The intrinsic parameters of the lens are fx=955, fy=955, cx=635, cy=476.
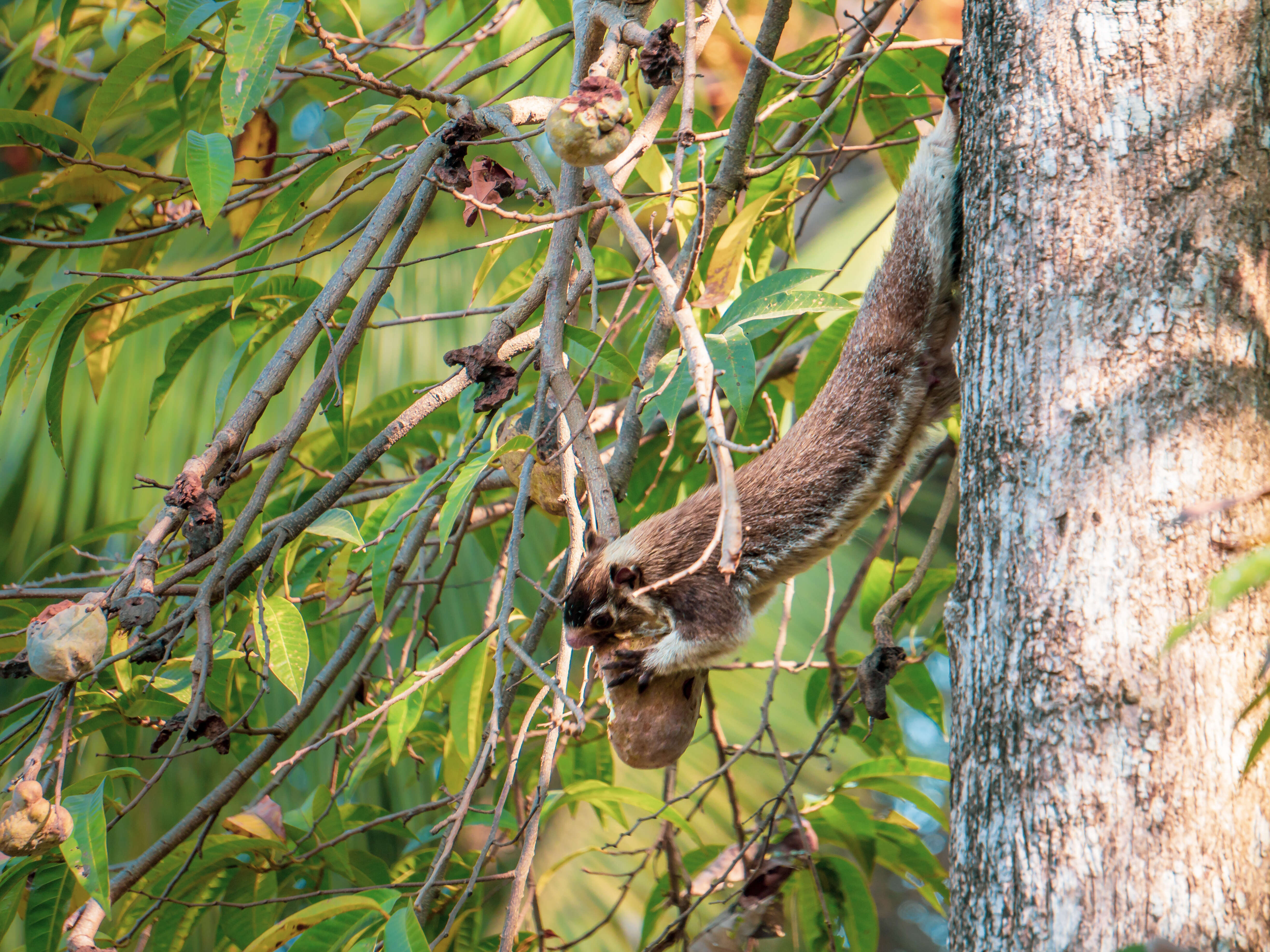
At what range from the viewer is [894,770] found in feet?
5.49

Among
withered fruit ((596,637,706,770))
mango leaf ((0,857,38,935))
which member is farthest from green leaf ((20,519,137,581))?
withered fruit ((596,637,706,770))

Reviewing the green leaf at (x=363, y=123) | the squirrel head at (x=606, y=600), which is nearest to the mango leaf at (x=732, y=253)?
the squirrel head at (x=606, y=600)

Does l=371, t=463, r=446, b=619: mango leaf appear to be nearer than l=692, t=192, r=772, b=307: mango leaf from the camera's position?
Yes

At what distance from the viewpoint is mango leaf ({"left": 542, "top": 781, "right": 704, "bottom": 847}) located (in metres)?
1.51

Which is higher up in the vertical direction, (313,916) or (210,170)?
(210,170)

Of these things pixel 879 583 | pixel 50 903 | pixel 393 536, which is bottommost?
pixel 50 903

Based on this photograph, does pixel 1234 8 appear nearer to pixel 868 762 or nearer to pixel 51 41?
pixel 868 762

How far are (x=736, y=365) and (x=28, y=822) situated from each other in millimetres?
897

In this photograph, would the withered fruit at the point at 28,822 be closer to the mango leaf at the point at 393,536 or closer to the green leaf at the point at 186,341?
the mango leaf at the point at 393,536

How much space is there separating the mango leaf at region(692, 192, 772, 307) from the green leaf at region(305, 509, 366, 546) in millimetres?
589

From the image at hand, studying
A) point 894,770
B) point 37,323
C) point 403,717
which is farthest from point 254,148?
point 894,770

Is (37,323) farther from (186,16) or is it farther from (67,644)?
(67,644)

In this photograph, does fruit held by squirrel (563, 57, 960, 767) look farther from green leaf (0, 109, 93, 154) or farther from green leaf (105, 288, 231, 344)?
green leaf (0, 109, 93, 154)

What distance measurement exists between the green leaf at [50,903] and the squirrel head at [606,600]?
83 centimetres
